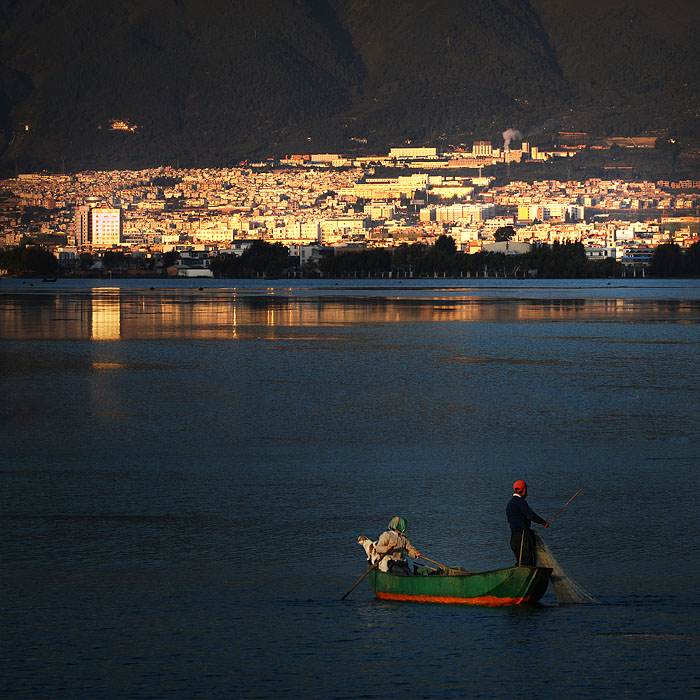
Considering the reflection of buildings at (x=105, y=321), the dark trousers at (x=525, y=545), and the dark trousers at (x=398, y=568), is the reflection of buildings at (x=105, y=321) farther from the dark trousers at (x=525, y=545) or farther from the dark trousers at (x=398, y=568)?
the dark trousers at (x=525, y=545)

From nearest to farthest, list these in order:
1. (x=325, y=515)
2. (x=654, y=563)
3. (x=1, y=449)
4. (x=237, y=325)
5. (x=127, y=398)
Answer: (x=654, y=563)
(x=325, y=515)
(x=1, y=449)
(x=127, y=398)
(x=237, y=325)

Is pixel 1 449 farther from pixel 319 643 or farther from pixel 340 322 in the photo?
pixel 340 322

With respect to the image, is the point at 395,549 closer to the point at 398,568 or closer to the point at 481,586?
the point at 398,568

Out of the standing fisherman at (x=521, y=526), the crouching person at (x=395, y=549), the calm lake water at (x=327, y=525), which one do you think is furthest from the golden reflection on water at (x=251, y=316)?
the standing fisherman at (x=521, y=526)

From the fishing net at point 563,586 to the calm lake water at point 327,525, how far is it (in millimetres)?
185

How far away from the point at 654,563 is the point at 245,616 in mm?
5563

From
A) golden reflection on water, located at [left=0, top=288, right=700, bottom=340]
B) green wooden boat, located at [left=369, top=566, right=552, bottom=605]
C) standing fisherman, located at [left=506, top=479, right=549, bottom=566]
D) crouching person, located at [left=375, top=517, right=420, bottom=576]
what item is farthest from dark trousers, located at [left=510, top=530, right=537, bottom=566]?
golden reflection on water, located at [left=0, top=288, right=700, bottom=340]

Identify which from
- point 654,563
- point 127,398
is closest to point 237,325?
point 127,398

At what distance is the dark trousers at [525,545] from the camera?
50.9 ft

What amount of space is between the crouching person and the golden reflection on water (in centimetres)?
5144

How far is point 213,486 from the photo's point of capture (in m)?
23.2

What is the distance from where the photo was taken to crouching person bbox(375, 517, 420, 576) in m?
15.4

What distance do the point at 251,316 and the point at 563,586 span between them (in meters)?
78.6

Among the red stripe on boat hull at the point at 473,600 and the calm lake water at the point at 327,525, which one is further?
the red stripe on boat hull at the point at 473,600
